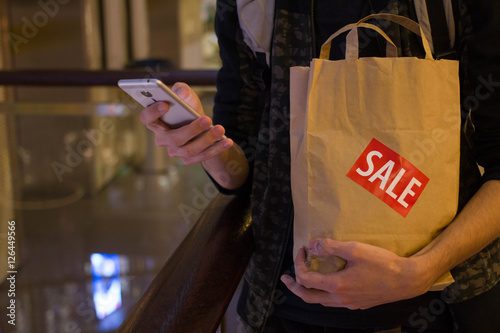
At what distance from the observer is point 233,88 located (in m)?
0.82

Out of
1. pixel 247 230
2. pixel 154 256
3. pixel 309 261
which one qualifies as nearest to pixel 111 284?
pixel 154 256

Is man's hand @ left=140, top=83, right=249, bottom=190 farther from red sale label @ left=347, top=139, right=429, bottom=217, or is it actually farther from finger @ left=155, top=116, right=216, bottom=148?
red sale label @ left=347, top=139, right=429, bottom=217

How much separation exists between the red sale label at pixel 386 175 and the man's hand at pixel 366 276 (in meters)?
0.07

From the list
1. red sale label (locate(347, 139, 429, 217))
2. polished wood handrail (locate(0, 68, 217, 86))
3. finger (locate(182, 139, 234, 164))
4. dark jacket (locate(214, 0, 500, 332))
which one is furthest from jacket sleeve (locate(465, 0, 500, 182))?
polished wood handrail (locate(0, 68, 217, 86))

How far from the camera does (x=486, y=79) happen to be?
595 mm

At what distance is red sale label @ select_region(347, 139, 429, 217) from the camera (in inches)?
22.1

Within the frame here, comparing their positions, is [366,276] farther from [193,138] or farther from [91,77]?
[91,77]

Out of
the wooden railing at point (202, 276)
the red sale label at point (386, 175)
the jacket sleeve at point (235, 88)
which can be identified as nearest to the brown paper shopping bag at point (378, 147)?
the red sale label at point (386, 175)

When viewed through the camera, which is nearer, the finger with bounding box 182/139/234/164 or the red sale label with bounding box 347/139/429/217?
the red sale label with bounding box 347/139/429/217

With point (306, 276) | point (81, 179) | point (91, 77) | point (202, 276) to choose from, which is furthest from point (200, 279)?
point (81, 179)

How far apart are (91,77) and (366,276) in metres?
1.49

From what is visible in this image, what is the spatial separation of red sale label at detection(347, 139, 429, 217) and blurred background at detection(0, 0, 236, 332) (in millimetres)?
1173

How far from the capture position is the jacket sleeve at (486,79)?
0.58m

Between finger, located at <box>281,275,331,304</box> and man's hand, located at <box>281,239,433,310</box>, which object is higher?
man's hand, located at <box>281,239,433,310</box>
